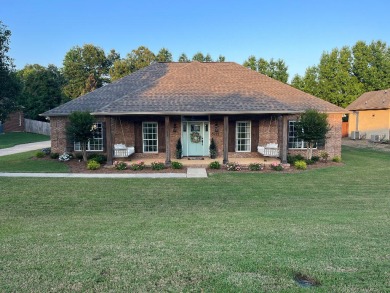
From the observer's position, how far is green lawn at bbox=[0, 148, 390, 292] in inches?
146

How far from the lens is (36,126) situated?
42469mm

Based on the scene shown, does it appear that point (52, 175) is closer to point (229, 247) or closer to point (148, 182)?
point (148, 182)

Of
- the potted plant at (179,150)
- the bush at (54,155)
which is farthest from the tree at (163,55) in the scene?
the potted plant at (179,150)

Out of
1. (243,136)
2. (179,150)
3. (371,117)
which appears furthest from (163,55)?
(179,150)

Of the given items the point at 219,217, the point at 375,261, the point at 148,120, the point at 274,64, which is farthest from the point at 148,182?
the point at 274,64

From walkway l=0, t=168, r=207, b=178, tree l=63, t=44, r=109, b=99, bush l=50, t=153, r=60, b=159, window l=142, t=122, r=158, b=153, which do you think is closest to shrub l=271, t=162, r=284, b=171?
walkway l=0, t=168, r=207, b=178

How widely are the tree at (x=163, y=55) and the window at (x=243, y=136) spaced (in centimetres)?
3057

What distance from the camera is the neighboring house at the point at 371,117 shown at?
98.3 feet

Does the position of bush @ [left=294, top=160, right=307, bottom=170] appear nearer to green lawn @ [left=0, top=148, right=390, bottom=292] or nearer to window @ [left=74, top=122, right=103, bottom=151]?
green lawn @ [left=0, top=148, right=390, bottom=292]

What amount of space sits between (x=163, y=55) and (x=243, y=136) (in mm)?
31806

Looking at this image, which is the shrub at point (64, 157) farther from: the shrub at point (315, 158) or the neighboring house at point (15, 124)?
the neighboring house at point (15, 124)

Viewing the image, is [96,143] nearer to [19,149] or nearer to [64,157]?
[64,157]

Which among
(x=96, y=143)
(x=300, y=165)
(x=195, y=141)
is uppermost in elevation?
(x=195, y=141)

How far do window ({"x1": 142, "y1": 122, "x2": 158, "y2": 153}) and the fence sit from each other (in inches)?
1094
